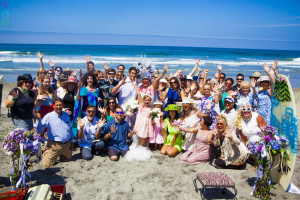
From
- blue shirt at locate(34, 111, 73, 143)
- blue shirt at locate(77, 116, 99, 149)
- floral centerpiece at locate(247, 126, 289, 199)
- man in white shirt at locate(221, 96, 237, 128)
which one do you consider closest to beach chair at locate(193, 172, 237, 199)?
floral centerpiece at locate(247, 126, 289, 199)

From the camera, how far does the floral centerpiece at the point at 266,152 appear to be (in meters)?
4.10

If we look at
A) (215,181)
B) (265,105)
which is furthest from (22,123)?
(265,105)

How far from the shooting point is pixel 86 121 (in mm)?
5820

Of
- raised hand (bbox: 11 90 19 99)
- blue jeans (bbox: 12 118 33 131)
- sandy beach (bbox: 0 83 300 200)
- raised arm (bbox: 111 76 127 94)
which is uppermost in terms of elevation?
raised arm (bbox: 111 76 127 94)

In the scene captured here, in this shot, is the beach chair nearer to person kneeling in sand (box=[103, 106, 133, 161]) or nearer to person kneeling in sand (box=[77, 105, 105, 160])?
person kneeling in sand (box=[103, 106, 133, 161])

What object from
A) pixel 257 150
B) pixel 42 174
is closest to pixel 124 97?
pixel 42 174

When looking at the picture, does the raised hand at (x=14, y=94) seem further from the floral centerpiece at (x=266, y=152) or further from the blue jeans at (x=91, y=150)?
the floral centerpiece at (x=266, y=152)

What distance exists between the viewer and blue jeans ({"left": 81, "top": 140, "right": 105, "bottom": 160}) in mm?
5684

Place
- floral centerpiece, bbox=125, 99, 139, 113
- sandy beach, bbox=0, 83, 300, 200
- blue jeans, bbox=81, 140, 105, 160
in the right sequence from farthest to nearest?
floral centerpiece, bbox=125, 99, 139, 113 → blue jeans, bbox=81, 140, 105, 160 → sandy beach, bbox=0, 83, 300, 200

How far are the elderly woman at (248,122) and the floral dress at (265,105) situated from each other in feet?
2.28

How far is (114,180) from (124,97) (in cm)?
269

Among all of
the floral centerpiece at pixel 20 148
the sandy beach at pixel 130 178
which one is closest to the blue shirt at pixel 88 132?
the sandy beach at pixel 130 178

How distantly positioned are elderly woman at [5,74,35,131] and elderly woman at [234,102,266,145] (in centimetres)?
510

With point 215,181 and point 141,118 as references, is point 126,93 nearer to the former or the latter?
point 141,118
